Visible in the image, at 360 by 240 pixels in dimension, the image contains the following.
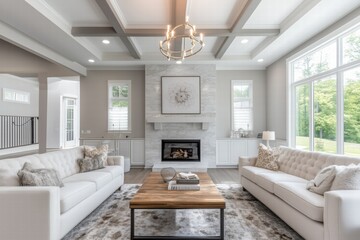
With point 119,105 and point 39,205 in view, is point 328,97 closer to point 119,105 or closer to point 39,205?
point 39,205

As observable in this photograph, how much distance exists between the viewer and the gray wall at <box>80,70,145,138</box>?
6883 mm

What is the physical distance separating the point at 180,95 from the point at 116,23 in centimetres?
308

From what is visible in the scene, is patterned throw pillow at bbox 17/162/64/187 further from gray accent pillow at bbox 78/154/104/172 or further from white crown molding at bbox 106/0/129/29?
white crown molding at bbox 106/0/129/29

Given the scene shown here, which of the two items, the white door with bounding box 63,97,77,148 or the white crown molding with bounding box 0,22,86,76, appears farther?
the white door with bounding box 63,97,77,148

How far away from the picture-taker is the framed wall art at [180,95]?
21.4 feet

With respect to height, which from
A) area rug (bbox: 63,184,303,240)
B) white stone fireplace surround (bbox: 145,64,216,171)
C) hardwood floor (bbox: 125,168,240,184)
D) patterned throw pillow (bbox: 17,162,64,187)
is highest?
white stone fireplace surround (bbox: 145,64,216,171)

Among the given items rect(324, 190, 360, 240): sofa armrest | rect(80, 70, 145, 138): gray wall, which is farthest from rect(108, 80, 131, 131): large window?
rect(324, 190, 360, 240): sofa armrest

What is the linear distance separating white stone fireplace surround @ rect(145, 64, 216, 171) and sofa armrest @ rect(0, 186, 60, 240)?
434 cm

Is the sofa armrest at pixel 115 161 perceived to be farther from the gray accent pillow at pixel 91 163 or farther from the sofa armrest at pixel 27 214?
the sofa armrest at pixel 27 214

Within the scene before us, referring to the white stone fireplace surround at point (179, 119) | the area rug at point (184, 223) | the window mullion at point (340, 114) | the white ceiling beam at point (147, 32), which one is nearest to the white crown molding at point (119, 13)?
the white ceiling beam at point (147, 32)

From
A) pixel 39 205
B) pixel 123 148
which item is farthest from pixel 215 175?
pixel 39 205

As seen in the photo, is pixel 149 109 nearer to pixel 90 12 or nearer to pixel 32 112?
pixel 90 12

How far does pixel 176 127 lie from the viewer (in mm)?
6621

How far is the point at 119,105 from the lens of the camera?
696cm
